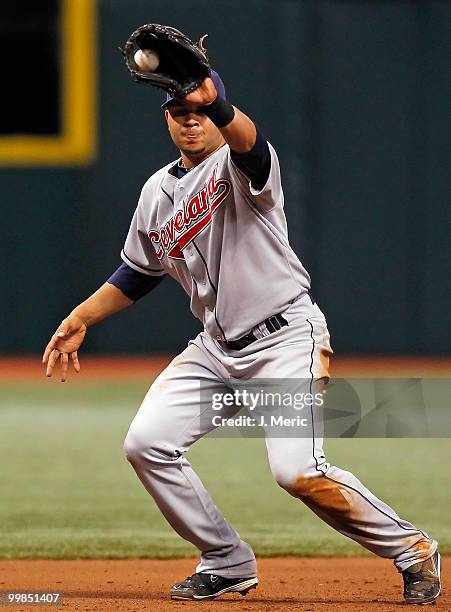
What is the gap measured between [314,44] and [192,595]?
8.73 meters

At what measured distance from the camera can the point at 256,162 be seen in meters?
3.78

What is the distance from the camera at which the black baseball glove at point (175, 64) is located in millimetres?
3594

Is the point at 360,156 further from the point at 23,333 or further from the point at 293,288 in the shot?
the point at 293,288

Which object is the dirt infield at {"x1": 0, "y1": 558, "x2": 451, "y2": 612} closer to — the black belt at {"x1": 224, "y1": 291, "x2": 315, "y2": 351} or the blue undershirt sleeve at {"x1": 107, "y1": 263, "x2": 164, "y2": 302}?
the black belt at {"x1": 224, "y1": 291, "x2": 315, "y2": 351}

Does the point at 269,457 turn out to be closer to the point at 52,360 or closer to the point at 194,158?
the point at 52,360

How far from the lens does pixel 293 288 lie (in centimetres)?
411

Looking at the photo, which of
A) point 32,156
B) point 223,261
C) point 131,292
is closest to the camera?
point 223,261

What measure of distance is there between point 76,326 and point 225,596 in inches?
43.5

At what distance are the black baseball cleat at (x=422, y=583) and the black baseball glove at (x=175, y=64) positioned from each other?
5.69ft

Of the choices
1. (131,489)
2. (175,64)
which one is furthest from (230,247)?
(131,489)

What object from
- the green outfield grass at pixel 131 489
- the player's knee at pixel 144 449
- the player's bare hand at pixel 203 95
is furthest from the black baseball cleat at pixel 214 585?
the player's bare hand at pixel 203 95

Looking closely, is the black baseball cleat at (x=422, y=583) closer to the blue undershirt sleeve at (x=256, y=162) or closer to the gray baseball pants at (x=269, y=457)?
the gray baseball pants at (x=269, y=457)

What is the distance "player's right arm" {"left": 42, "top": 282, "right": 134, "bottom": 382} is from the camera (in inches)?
171

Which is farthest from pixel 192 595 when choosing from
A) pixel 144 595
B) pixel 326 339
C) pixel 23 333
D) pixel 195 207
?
pixel 23 333
